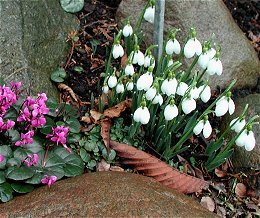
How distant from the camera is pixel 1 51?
3.04m

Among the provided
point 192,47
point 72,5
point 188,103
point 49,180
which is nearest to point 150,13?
point 192,47

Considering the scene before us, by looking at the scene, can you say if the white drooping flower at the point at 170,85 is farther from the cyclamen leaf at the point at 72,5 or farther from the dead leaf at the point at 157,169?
the cyclamen leaf at the point at 72,5

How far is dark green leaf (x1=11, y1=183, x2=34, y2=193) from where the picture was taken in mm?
2506

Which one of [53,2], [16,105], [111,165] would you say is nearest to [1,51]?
[16,105]

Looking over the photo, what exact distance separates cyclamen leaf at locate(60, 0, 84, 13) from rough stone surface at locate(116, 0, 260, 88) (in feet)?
0.90

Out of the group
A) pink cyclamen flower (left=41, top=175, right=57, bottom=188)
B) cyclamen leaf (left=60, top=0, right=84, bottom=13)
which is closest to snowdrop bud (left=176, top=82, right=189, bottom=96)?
pink cyclamen flower (left=41, top=175, right=57, bottom=188)

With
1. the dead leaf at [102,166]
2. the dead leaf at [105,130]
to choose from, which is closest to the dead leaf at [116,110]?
the dead leaf at [105,130]

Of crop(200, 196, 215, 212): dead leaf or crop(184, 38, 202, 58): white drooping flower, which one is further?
crop(200, 196, 215, 212): dead leaf

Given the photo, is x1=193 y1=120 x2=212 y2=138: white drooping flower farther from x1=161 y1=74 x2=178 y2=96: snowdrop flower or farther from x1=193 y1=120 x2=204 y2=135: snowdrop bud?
x1=161 y1=74 x2=178 y2=96: snowdrop flower

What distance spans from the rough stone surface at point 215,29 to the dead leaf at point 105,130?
2.61 feet

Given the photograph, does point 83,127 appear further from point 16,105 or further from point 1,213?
point 1,213

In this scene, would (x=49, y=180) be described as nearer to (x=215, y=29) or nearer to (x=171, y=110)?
(x=171, y=110)

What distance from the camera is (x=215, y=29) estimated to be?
3.62 meters

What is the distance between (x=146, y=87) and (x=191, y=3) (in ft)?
3.98
